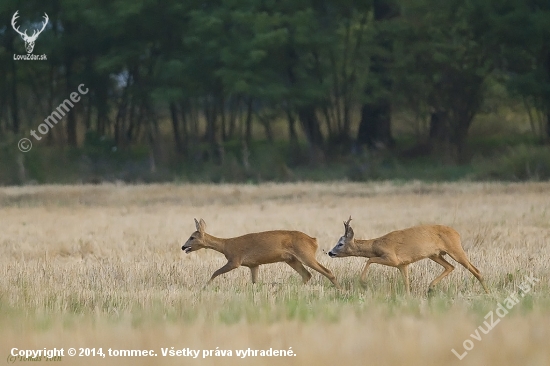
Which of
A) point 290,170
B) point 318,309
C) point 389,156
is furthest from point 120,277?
point 389,156

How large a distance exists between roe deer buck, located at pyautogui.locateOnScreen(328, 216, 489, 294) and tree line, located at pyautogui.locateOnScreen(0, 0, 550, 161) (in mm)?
22679

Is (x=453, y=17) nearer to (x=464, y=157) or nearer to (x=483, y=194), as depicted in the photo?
(x=464, y=157)

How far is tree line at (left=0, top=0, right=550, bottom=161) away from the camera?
3394 cm

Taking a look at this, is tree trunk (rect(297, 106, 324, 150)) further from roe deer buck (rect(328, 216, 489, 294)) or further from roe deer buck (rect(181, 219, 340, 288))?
roe deer buck (rect(328, 216, 489, 294))

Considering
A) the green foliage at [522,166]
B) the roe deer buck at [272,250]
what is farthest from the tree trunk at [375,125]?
the roe deer buck at [272,250]

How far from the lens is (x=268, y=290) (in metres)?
9.92

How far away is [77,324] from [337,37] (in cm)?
3010

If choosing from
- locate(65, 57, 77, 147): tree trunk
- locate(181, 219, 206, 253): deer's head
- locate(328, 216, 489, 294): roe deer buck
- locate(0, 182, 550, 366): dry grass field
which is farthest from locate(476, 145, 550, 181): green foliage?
locate(65, 57, 77, 147): tree trunk

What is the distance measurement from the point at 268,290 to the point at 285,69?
28.1 metres

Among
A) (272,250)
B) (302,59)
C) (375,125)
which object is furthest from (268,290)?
(302,59)

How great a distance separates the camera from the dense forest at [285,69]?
33988mm

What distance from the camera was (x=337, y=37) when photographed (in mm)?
36719

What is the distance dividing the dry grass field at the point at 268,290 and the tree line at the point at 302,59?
12.5 m

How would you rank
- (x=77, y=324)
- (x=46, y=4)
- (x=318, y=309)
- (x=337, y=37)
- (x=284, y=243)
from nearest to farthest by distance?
(x=77, y=324) → (x=318, y=309) → (x=284, y=243) → (x=337, y=37) → (x=46, y=4)
